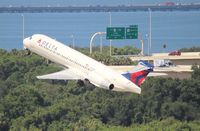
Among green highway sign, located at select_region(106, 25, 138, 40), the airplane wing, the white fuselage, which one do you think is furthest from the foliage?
green highway sign, located at select_region(106, 25, 138, 40)

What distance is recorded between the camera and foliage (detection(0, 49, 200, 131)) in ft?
300

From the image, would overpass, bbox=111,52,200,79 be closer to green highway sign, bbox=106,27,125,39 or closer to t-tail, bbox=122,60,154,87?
green highway sign, bbox=106,27,125,39

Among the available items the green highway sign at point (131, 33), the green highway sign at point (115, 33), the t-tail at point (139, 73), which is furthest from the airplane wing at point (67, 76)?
the green highway sign at point (131, 33)

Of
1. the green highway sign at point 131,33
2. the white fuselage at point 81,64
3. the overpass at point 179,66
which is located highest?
the white fuselage at point 81,64

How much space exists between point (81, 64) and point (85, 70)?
48 cm

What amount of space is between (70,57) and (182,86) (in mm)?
18468

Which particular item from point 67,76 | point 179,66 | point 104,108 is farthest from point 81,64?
point 179,66

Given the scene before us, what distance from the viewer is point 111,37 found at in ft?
437

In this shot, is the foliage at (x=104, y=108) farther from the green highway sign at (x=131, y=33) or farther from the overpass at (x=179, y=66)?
the green highway sign at (x=131, y=33)

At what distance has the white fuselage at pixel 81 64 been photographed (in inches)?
3014

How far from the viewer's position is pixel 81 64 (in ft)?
263

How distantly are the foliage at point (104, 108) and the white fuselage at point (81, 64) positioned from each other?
26.0ft

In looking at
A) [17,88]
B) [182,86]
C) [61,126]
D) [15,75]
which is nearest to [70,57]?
[61,126]

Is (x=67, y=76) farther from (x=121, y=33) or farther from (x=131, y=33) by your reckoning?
(x=131, y=33)
